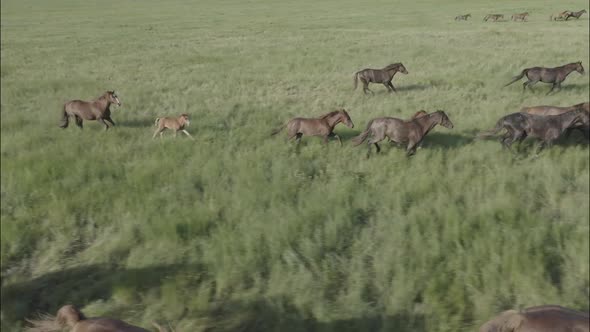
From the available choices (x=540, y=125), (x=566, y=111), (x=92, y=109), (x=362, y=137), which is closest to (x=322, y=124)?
(x=362, y=137)

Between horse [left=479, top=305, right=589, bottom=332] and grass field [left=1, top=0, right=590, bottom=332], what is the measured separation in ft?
4.23

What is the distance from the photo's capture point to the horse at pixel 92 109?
904cm

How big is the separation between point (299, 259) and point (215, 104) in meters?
6.16

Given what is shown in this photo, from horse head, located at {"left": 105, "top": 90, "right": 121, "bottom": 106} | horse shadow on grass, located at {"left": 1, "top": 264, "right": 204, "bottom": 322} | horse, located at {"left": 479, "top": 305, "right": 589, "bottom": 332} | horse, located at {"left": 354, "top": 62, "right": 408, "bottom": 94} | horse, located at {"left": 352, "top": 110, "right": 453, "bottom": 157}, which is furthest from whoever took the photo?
horse, located at {"left": 354, "top": 62, "right": 408, "bottom": 94}

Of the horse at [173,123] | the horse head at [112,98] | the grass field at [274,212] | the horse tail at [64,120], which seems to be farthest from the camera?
the horse tail at [64,120]

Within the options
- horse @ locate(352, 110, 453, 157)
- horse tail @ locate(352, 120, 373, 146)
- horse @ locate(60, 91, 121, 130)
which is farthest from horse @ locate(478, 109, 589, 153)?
horse @ locate(60, 91, 121, 130)

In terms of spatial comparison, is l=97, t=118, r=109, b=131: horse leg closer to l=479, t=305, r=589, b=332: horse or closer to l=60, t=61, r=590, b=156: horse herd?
l=60, t=61, r=590, b=156: horse herd

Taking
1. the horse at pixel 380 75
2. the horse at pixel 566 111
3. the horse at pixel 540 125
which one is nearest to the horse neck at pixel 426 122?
the horse at pixel 540 125

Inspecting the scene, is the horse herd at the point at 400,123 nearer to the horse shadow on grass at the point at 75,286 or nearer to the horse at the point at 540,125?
the horse at the point at 540,125

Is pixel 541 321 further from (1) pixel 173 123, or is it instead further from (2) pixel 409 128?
(1) pixel 173 123

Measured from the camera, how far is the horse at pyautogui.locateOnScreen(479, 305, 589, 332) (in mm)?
2500

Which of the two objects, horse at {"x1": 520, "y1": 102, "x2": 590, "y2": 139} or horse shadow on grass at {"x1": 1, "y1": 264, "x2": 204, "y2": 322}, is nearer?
horse shadow on grass at {"x1": 1, "y1": 264, "x2": 204, "y2": 322}

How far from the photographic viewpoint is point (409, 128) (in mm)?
7801

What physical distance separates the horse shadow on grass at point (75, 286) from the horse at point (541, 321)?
10.2 ft
